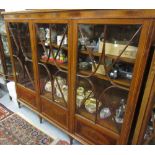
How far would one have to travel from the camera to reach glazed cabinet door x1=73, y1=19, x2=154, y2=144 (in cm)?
98

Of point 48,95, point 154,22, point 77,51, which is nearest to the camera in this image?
point 154,22

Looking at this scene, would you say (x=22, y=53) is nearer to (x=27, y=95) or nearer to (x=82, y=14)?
(x=27, y=95)

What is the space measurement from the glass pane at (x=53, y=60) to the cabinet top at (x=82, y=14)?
0.28 feet

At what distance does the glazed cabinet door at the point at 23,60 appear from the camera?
1.71m

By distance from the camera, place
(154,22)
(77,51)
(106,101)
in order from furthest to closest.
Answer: (106,101)
(77,51)
(154,22)

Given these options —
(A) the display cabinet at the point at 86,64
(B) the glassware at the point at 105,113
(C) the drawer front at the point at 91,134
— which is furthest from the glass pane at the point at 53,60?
(B) the glassware at the point at 105,113

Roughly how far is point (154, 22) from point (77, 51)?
59cm

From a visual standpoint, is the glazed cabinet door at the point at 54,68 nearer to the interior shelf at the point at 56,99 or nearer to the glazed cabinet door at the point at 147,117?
the interior shelf at the point at 56,99

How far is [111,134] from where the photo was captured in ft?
4.11

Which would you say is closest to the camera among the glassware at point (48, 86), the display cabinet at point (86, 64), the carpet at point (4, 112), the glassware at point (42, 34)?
the display cabinet at point (86, 64)

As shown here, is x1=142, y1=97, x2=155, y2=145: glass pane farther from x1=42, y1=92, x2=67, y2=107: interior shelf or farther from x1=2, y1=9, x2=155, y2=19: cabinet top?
x1=42, y1=92, x2=67, y2=107: interior shelf

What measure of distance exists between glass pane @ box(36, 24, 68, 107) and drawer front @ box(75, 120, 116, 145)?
27 centimetres
